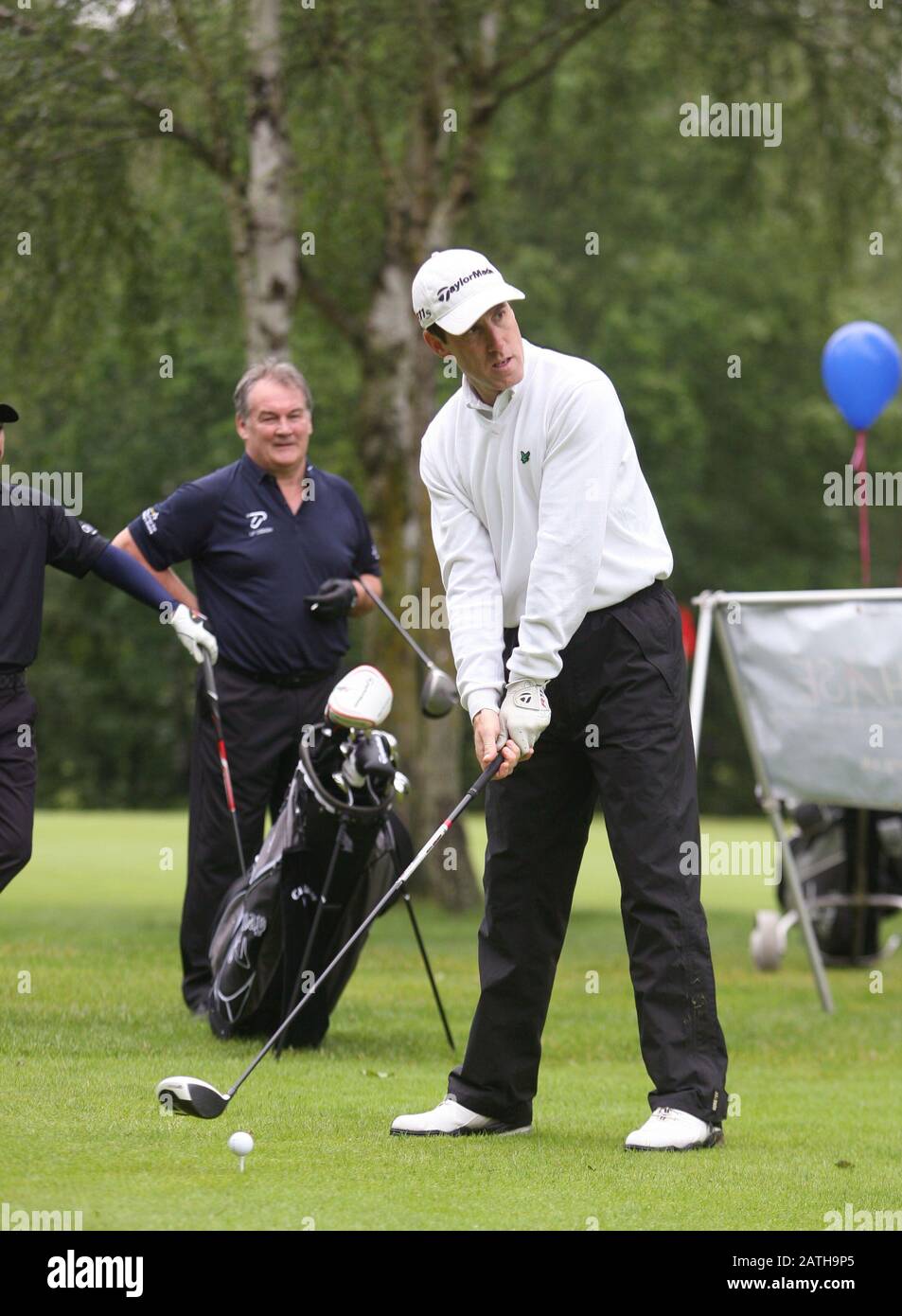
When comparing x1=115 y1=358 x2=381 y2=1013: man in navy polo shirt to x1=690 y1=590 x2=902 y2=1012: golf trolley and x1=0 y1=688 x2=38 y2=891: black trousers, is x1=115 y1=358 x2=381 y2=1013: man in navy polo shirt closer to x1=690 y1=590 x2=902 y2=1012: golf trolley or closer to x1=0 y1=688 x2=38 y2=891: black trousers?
x1=0 y1=688 x2=38 y2=891: black trousers

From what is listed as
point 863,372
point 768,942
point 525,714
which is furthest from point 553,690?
point 863,372

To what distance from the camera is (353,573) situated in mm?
7688

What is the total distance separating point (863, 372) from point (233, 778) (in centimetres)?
553

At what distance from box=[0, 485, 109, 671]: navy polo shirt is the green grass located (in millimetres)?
1236

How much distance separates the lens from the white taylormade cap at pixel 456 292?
4.89 metres

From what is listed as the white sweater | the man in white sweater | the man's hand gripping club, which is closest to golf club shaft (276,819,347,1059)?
the man in white sweater

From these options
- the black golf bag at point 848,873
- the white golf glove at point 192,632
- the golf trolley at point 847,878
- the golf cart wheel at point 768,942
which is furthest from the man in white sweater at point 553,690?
the black golf bag at point 848,873

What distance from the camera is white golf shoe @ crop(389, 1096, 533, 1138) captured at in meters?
5.12

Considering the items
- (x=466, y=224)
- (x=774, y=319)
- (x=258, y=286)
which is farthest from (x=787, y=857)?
(x=774, y=319)

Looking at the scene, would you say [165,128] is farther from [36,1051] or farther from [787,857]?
[36,1051]

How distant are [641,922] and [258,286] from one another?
7199 mm

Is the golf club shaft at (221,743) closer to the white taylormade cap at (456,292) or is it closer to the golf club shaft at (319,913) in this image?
the golf club shaft at (319,913)

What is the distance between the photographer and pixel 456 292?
488 centimetres

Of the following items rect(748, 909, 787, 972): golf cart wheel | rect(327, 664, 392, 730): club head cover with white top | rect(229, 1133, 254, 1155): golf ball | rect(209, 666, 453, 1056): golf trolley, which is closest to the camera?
rect(229, 1133, 254, 1155): golf ball
